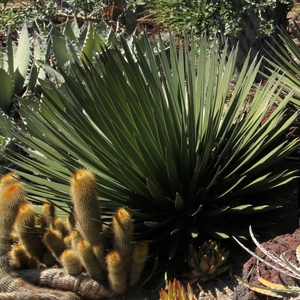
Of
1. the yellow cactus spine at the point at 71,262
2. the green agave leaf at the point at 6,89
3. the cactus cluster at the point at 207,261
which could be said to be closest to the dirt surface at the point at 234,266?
the cactus cluster at the point at 207,261

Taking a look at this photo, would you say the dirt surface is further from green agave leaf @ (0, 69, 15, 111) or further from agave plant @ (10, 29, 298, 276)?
green agave leaf @ (0, 69, 15, 111)

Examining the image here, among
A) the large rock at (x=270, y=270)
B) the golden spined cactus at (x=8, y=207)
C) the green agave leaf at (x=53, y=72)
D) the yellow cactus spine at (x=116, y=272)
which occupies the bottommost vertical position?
the large rock at (x=270, y=270)

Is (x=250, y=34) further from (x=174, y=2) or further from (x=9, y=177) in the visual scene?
(x=9, y=177)

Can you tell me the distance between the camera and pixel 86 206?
2891 mm

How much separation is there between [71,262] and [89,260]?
0.16 metres

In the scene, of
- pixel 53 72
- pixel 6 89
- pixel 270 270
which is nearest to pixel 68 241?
pixel 270 270

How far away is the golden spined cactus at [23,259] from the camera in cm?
335

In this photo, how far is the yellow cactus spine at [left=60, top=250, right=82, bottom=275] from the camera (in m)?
3.08

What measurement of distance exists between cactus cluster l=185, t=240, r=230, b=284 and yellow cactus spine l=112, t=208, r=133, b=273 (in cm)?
36

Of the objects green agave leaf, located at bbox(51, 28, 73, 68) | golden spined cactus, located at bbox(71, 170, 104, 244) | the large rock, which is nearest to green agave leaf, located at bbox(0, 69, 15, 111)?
green agave leaf, located at bbox(51, 28, 73, 68)

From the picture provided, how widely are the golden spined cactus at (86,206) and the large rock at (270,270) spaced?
0.80 meters

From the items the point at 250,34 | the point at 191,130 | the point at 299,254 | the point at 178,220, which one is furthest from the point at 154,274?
the point at 250,34

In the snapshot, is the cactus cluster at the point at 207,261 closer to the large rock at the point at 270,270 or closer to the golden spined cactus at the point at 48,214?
the large rock at the point at 270,270

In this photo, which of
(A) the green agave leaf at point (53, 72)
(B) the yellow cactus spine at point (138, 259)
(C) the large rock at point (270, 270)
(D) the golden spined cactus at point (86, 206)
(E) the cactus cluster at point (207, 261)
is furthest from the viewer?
(A) the green agave leaf at point (53, 72)
